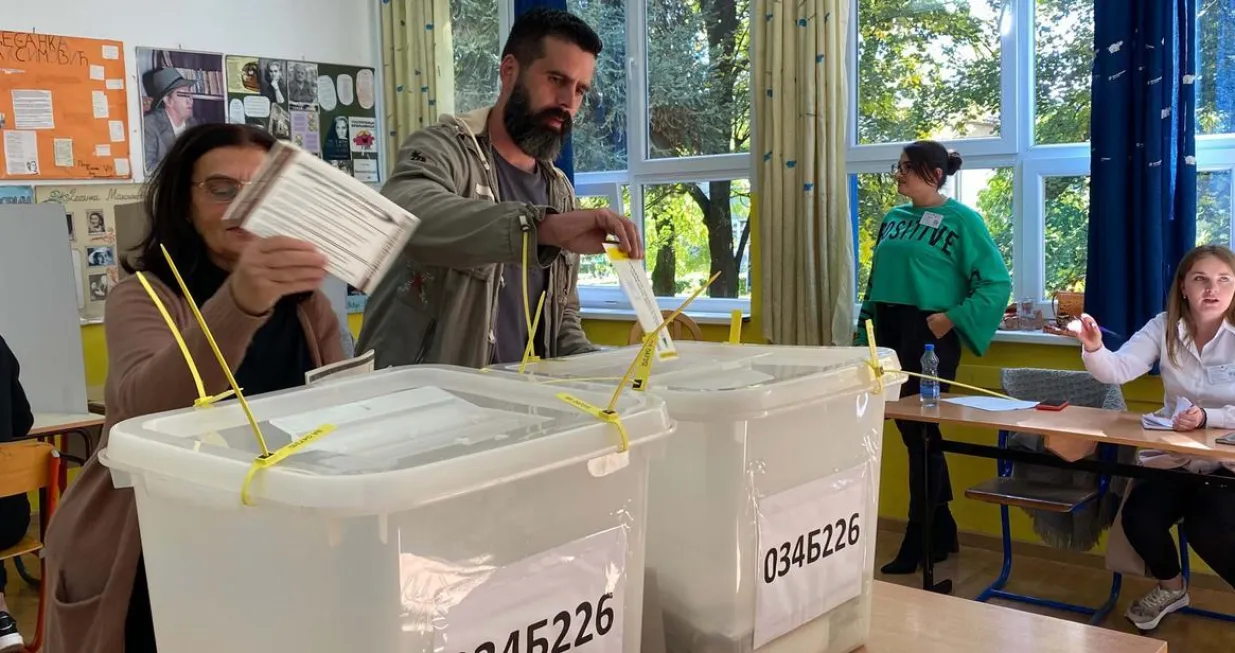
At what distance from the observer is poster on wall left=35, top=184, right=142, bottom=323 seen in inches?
173

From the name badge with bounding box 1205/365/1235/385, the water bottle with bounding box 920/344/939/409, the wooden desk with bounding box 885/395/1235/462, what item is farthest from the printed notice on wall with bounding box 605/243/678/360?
the name badge with bounding box 1205/365/1235/385

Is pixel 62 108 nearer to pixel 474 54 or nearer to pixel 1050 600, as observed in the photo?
pixel 474 54

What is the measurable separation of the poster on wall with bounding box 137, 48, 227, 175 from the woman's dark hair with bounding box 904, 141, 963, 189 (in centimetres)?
322

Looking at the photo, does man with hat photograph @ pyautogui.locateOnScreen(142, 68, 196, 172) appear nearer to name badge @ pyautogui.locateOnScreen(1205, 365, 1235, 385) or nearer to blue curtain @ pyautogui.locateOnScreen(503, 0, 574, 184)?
blue curtain @ pyautogui.locateOnScreen(503, 0, 574, 184)

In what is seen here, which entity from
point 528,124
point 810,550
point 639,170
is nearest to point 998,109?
point 639,170

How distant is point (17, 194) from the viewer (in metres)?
4.23

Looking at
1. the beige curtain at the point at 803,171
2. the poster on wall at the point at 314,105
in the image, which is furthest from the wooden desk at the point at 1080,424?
the poster on wall at the point at 314,105

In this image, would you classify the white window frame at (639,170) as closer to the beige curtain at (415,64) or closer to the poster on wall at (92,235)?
the beige curtain at (415,64)

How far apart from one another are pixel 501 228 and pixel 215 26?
4184mm

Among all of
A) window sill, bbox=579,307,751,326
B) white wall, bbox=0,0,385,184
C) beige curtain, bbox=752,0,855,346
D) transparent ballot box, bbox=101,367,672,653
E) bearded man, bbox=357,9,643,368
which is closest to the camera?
transparent ballot box, bbox=101,367,672,653

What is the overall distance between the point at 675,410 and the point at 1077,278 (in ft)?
11.3

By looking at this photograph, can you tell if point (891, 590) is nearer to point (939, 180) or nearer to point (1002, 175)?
point (939, 180)

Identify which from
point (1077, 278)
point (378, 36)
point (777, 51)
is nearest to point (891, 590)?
point (1077, 278)

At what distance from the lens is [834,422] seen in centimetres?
95
